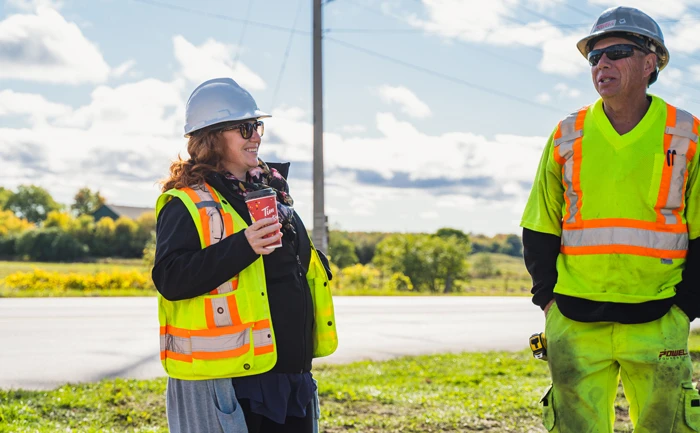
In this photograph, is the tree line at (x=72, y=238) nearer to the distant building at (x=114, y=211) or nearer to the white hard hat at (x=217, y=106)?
the distant building at (x=114, y=211)

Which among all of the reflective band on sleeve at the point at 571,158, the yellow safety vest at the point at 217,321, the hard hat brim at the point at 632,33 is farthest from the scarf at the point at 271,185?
the hard hat brim at the point at 632,33

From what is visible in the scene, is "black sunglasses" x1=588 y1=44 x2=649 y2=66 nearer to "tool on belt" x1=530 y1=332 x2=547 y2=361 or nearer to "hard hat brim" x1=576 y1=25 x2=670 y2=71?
"hard hat brim" x1=576 y1=25 x2=670 y2=71

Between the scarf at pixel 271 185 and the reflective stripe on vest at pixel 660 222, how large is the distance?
1221 mm

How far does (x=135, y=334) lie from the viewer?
12078 mm

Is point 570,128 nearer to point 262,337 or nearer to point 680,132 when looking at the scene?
point 680,132

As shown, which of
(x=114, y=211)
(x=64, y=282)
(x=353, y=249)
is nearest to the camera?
(x=64, y=282)

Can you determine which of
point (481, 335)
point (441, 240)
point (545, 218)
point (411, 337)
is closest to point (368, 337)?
point (411, 337)

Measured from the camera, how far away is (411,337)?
43.2 feet

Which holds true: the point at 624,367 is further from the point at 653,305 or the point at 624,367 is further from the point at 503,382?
the point at 503,382

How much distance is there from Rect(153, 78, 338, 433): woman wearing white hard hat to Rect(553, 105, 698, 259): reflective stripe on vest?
1163 millimetres

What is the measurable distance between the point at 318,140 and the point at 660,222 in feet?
36.9

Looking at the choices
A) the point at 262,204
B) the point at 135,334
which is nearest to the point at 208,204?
the point at 262,204

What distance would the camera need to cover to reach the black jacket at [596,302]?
130 inches

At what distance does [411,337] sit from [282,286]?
1028 centimetres
